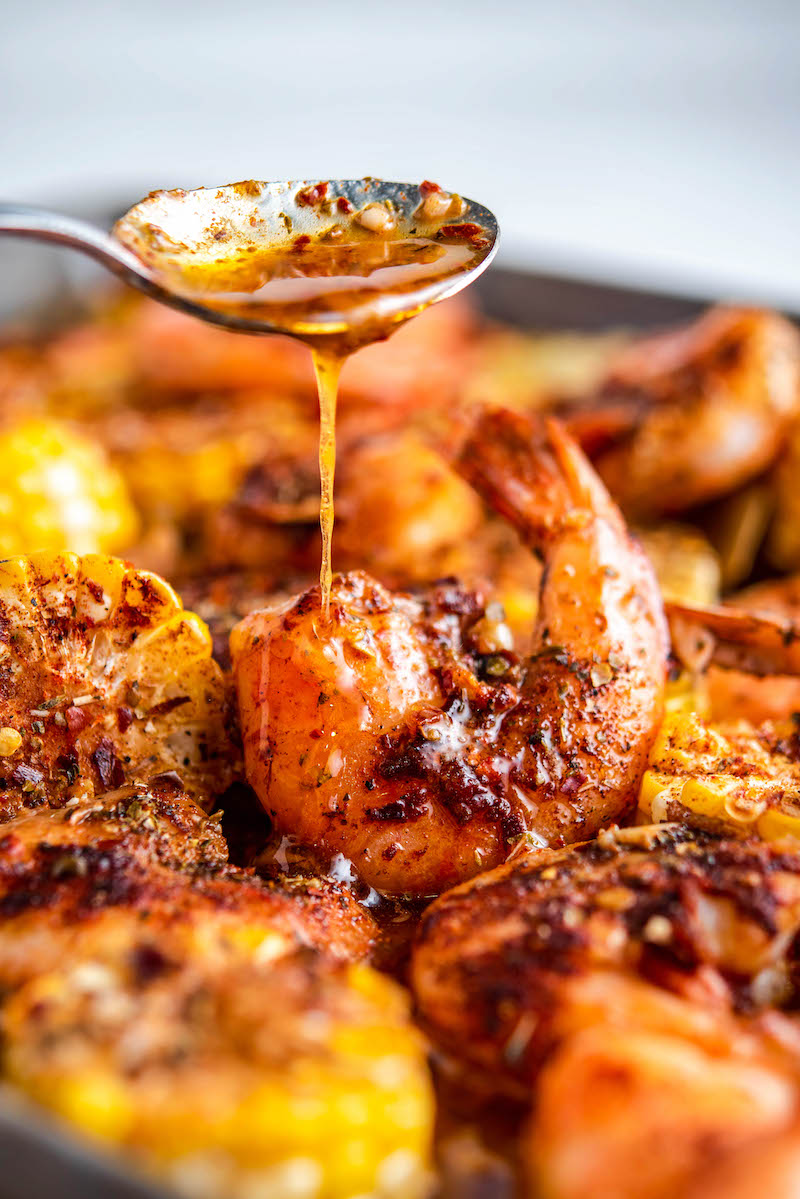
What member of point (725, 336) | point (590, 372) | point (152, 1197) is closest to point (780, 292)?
point (590, 372)

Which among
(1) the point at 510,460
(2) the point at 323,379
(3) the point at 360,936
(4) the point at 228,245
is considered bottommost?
(3) the point at 360,936

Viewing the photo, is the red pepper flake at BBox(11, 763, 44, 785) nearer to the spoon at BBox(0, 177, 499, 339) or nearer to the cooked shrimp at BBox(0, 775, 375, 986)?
the cooked shrimp at BBox(0, 775, 375, 986)

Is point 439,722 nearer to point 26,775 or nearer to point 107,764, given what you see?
point 107,764

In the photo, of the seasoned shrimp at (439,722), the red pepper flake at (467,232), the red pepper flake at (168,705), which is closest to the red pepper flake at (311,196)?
the red pepper flake at (467,232)

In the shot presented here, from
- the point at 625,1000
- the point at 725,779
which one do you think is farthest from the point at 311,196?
the point at 625,1000

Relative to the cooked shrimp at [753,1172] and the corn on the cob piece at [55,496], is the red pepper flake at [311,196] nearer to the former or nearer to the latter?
the corn on the cob piece at [55,496]

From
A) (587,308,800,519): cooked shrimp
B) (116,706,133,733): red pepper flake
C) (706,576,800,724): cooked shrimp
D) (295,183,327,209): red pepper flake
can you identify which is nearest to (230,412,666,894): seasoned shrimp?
Answer: (116,706,133,733): red pepper flake

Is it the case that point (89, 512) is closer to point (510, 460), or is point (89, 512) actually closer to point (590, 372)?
point (510, 460)
